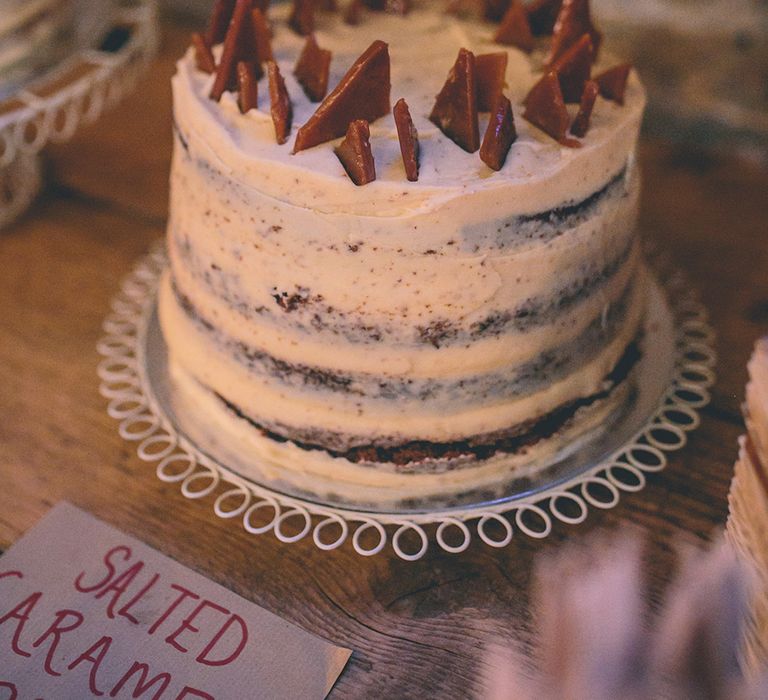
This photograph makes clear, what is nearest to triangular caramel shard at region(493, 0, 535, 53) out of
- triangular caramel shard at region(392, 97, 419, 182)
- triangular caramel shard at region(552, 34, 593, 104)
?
triangular caramel shard at region(552, 34, 593, 104)

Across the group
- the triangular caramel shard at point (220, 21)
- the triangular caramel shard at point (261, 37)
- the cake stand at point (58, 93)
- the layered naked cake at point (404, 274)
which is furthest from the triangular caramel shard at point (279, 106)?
the cake stand at point (58, 93)

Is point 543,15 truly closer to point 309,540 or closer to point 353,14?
point 353,14

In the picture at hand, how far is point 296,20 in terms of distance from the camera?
4.11 ft

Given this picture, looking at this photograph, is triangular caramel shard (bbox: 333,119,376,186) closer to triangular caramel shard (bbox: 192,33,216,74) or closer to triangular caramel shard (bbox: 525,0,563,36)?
triangular caramel shard (bbox: 192,33,216,74)

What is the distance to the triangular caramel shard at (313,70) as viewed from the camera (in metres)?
1.05

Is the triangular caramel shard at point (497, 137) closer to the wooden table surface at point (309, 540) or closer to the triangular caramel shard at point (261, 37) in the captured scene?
the triangular caramel shard at point (261, 37)

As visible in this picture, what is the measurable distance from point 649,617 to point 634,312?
1.48 ft

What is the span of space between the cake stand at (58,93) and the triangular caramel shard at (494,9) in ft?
2.29

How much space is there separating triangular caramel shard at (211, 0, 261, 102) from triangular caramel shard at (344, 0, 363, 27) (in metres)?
0.21

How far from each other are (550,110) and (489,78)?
3.4 inches

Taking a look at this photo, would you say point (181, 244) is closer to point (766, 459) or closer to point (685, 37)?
point (766, 459)

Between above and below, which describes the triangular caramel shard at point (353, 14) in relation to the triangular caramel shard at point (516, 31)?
below

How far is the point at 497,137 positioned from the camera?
3.04 feet

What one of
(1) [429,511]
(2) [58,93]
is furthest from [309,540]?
(2) [58,93]
